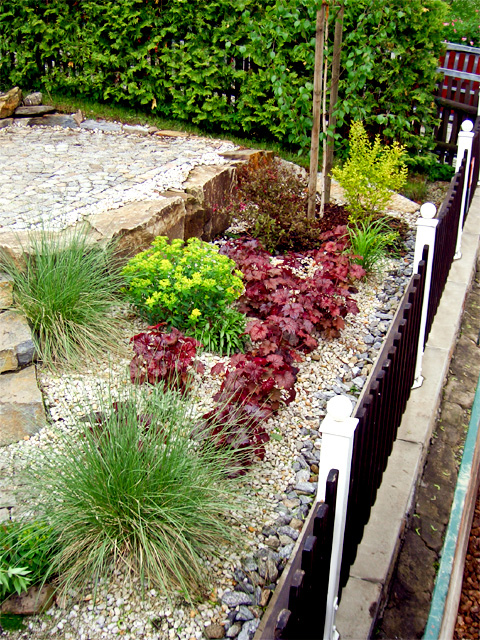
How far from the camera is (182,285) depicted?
3.91 m

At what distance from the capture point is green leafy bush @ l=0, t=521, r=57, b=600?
2.39 metres

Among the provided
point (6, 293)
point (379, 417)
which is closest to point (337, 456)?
point (379, 417)

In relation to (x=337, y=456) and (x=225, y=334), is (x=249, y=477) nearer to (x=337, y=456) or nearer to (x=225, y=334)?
(x=337, y=456)

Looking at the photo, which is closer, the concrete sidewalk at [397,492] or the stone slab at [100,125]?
the concrete sidewalk at [397,492]

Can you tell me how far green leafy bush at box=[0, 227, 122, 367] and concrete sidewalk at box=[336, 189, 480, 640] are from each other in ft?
5.90

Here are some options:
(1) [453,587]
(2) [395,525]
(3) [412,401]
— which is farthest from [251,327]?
(1) [453,587]

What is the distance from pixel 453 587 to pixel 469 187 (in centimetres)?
444

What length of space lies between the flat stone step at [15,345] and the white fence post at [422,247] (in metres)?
2.22

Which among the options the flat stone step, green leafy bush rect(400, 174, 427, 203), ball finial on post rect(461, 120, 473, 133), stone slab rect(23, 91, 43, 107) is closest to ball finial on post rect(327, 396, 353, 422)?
the flat stone step

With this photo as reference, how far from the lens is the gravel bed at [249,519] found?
2381mm

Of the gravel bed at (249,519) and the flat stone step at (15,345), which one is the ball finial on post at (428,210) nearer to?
the gravel bed at (249,519)

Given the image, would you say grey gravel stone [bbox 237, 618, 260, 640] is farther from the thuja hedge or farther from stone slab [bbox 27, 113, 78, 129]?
stone slab [bbox 27, 113, 78, 129]

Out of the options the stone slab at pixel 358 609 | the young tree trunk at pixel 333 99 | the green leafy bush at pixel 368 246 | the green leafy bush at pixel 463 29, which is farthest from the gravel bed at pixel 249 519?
the green leafy bush at pixel 463 29

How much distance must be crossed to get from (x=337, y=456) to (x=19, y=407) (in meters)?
1.99
